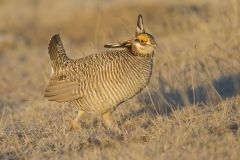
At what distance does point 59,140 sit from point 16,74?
5.67 m

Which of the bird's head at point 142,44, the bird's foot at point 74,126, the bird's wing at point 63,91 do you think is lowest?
the bird's foot at point 74,126

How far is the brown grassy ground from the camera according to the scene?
5.15 m

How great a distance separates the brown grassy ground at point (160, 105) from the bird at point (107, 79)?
0.28m

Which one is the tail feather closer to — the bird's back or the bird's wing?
the bird's wing

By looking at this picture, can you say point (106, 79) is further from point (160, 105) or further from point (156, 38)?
point (156, 38)

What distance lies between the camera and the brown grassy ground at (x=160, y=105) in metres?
5.15

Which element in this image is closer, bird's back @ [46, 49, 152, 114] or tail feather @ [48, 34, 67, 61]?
bird's back @ [46, 49, 152, 114]

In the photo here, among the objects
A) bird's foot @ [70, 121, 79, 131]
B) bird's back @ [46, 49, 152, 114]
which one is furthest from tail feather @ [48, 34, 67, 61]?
bird's foot @ [70, 121, 79, 131]

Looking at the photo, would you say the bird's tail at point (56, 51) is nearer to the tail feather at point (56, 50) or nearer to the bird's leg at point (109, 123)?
the tail feather at point (56, 50)

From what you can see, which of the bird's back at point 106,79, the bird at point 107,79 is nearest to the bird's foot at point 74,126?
the bird at point 107,79

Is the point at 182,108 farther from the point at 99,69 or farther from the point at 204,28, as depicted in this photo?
the point at 204,28

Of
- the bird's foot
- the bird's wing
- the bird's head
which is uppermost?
the bird's head

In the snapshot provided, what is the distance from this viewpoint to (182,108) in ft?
21.9

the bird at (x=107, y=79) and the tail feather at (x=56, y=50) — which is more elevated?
the tail feather at (x=56, y=50)
